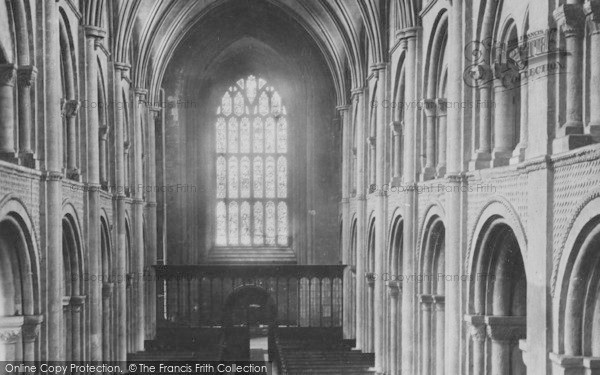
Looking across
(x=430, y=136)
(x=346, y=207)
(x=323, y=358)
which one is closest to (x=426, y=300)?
(x=430, y=136)

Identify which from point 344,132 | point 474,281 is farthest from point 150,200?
point 474,281

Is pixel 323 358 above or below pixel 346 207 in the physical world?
below

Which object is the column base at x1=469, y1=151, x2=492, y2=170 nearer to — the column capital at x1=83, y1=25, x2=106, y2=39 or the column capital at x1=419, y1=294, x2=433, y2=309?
the column capital at x1=419, y1=294, x2=433, y2=309

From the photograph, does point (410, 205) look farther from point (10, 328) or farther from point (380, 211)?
point (10, 328)

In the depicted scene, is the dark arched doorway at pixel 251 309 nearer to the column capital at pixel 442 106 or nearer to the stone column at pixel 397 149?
the stone column at pixel 397 149

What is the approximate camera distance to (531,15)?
40.3 feet

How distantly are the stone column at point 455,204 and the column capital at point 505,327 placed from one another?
0.92 meters

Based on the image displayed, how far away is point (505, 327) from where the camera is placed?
14.9m

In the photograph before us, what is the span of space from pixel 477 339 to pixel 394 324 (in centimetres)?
781

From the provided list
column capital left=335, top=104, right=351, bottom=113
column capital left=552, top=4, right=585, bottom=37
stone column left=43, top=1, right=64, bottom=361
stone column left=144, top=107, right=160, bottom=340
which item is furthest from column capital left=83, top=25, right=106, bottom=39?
column capital left=335, top=104, right=351, bottom=113

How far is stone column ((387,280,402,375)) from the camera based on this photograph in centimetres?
2277

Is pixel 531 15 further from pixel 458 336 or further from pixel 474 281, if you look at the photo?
pixel 458 336

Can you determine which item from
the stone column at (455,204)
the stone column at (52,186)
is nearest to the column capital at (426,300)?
the stone column at (455,204)

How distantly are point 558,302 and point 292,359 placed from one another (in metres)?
14.3
